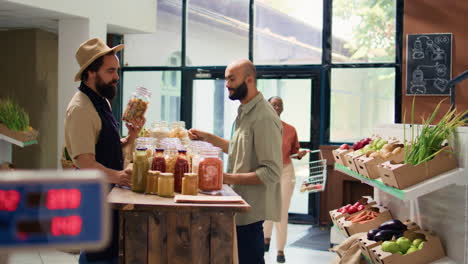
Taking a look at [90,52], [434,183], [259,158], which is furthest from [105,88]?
[434,183]

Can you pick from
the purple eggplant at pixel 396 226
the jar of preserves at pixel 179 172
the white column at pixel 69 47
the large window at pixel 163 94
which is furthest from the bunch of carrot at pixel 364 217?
the large window at pixel 163 94

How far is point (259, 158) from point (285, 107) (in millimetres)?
5183

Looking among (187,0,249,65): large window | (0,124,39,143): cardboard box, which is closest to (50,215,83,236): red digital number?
(0,124,39,143): cardboard box

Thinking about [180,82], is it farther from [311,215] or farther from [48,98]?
[311,215]

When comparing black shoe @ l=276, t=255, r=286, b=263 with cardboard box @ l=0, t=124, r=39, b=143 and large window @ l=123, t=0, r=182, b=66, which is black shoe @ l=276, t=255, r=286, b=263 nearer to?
cardboard box @ l=0, t=124, r=39, b=143

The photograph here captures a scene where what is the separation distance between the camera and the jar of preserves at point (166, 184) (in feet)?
8.52

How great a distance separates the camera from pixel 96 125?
281 cm

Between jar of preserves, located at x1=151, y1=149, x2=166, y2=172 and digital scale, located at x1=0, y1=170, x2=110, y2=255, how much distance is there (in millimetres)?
2467

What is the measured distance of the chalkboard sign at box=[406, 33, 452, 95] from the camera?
723 cm

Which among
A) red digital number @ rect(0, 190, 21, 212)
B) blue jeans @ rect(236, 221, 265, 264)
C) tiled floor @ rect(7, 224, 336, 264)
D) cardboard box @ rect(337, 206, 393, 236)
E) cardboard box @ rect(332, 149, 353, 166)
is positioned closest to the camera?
red digital number @ rect(0, 190, 21, 212)

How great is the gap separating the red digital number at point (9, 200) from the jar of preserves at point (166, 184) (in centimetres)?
235

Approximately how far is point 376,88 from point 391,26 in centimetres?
84

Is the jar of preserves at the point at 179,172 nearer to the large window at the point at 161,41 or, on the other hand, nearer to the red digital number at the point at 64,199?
the red digital number at the point at 64,199

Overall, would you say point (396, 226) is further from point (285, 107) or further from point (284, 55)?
point (284, 55)
